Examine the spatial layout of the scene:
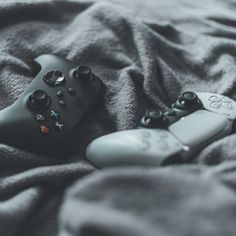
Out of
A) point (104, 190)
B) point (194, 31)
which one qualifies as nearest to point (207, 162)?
point (104, 190)

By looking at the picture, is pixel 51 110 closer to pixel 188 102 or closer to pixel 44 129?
pixel 44 129

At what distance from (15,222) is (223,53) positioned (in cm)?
41

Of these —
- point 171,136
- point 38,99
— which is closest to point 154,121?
point 171,136

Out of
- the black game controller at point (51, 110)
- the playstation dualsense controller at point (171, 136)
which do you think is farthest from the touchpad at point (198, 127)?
the black game controller at point (51, 110)

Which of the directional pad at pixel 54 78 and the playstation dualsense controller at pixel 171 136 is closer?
the playstation dualsense controller at pixel 171 136

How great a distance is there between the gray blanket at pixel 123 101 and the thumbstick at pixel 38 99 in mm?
56

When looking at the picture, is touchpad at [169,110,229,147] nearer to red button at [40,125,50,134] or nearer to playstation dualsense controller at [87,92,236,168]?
playstation dualsense controller at [87,92,236,168]

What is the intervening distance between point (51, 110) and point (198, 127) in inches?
6.4

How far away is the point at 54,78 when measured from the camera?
23.0 inches

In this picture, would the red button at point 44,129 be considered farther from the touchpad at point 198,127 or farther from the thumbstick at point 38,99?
the touchpad at point 198,127

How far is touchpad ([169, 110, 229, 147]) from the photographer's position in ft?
1.63

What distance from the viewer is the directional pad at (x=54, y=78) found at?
0.58 meters

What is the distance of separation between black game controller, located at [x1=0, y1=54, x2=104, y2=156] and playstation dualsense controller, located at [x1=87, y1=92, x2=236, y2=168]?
41 millimetres

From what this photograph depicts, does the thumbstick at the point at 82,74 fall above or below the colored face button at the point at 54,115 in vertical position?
above
